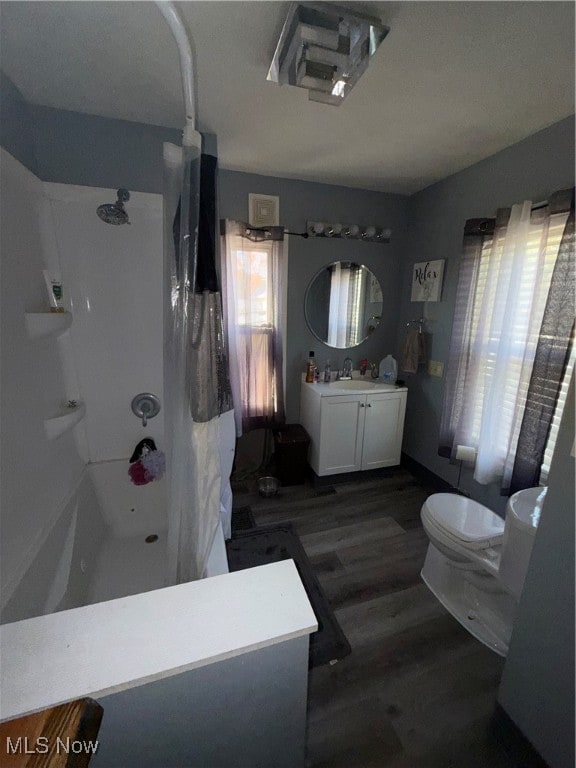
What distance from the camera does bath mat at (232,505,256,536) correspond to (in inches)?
78.3

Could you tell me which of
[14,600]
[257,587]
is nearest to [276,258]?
[257,587]

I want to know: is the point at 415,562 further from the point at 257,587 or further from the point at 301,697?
the point at 257,587

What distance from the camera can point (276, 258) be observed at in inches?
89.8

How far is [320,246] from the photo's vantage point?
2445 millimetres

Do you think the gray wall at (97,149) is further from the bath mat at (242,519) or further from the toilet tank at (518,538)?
the toilet tank at (518,538)

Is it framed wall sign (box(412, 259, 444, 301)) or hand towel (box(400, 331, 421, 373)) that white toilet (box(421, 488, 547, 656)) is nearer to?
hand towel (box(400, 331, 421, 373))

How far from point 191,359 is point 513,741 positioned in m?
1.68

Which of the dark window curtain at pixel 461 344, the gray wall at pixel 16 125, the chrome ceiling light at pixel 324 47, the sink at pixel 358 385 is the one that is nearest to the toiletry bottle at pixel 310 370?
the sink at pixel 358 385

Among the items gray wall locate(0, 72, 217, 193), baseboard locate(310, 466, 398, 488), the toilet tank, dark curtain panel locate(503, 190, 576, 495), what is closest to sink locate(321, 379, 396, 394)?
baseboard locate(310, 466, 398, 488)

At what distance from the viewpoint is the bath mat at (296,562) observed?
128cm

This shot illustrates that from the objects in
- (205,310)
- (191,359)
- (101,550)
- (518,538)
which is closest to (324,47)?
(205,310)

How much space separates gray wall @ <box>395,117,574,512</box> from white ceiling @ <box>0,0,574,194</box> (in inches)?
4.7

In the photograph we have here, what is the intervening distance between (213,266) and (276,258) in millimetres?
1359

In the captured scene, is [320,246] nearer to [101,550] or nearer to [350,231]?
[350,231]
